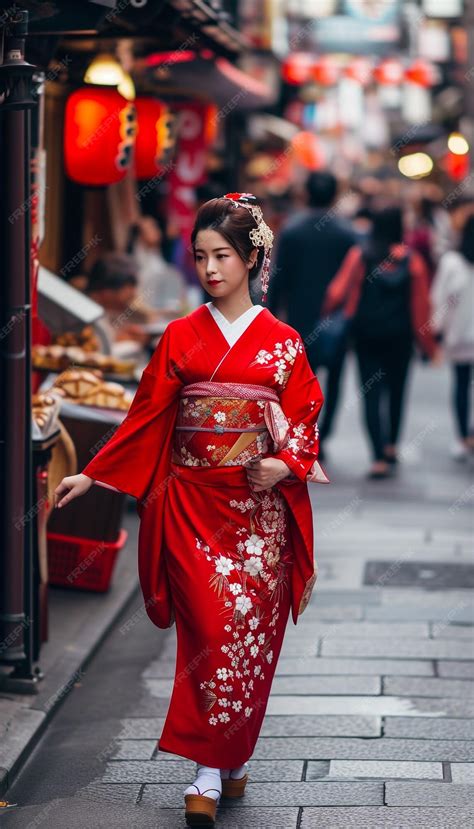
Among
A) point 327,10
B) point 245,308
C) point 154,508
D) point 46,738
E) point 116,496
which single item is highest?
point 327,10

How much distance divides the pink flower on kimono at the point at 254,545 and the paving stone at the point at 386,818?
34.9 inches

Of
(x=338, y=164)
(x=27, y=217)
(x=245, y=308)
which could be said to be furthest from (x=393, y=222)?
(x=338, y=164)

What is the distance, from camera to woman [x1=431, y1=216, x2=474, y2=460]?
12242mm

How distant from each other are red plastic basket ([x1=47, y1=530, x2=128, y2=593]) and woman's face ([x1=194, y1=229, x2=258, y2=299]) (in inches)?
119

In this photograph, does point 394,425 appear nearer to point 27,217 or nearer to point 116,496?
point 116,496

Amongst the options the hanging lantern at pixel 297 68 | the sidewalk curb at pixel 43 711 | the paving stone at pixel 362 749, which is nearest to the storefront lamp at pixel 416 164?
the hanging lantern at pixel 297 68

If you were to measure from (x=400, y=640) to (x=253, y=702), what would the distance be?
2.22m

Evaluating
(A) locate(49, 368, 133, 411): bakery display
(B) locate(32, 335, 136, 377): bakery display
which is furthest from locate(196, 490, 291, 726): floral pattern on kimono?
(B) locate(32, 335, 136, 377): bakery display

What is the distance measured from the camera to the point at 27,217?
5703mm

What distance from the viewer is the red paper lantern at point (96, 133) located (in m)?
8.88

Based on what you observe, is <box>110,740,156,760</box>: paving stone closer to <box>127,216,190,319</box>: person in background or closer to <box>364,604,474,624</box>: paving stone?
<box>364,604,474,624</box>: paving stone

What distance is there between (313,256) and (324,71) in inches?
682

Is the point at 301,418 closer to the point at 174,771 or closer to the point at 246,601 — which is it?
the point at 246,601

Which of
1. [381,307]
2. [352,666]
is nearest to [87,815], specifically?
[352,666]
